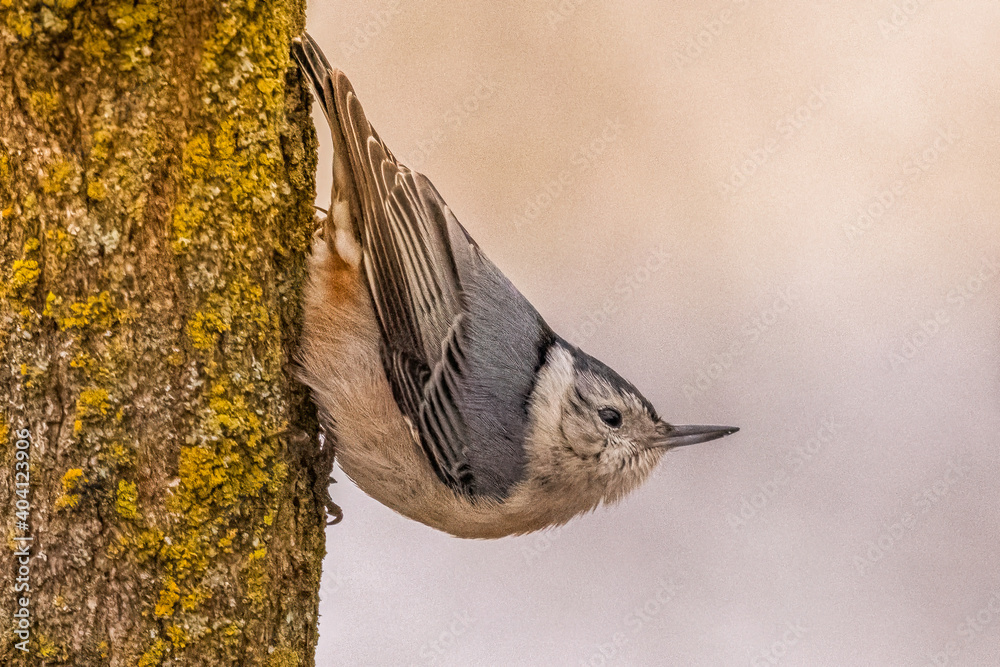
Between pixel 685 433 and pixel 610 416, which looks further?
pixel 685 433

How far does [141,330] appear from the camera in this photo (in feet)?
5.29

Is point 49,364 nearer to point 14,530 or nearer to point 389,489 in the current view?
point 14,530

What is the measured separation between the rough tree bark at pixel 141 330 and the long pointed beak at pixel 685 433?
1135mm

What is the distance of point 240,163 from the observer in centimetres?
170

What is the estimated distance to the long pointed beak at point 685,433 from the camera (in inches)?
98.5

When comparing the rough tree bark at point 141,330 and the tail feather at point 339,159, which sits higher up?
the tail feather at point 339,159

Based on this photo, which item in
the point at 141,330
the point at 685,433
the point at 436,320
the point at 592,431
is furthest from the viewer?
the point at 685,433

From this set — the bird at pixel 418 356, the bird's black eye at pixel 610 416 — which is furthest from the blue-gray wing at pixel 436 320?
the bird's black eye at pixel 610 416

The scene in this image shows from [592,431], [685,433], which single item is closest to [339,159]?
[592,431]

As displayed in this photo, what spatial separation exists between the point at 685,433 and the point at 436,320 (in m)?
0.83

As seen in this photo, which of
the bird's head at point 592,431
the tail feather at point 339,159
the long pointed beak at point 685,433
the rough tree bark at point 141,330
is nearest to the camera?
the rough tree bark at point 141,330

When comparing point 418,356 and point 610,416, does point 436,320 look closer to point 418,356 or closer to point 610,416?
point 418,356

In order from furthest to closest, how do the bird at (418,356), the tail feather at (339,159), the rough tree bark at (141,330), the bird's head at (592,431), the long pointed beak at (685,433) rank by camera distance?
the long pointed beak at (685,433), the bird's head at (592,431), the bird at (418,356), the tail feather at (339,159), the rough tree bark at (141,330)

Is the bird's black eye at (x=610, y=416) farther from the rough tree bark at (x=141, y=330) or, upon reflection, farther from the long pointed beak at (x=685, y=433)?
the rough tree bark at (x=141, y=330)
